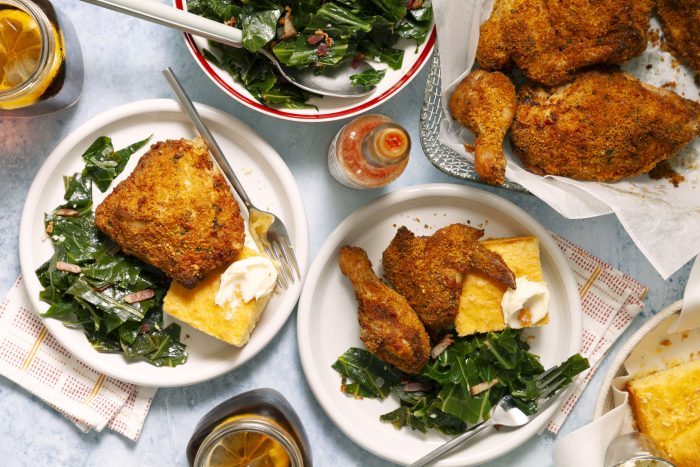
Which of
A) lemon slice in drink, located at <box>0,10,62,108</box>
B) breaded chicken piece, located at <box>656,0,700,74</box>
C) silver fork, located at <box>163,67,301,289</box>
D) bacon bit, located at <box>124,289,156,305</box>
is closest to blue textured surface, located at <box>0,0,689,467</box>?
silver fork, located at <box>163,67,301,289</box>

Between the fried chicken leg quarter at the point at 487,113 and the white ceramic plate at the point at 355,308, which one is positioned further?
the white ceramic plate at the point at 355,308

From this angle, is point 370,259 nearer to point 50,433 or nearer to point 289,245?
point 289,245

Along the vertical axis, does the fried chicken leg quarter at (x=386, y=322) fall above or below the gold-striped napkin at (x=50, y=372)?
above

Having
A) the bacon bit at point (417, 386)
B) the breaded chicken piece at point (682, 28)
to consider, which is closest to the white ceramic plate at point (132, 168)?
the bacon bit at point (417, 386)

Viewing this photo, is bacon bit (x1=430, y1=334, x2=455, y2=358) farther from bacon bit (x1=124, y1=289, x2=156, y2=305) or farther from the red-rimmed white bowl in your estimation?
bacon bit (x1=124, y1=289, x2=156, y2=305)

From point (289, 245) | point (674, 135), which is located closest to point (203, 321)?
point (289, 245)

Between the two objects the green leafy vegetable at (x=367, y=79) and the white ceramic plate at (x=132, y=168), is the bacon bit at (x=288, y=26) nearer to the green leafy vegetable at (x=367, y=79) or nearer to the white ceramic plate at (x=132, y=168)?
the green leafy vegetable at (x=367, y=79)
